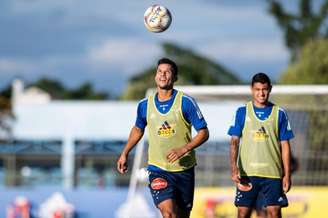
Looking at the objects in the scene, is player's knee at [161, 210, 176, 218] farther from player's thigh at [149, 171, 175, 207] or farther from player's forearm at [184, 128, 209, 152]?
player's forearm at [184, 128, 209, 152]

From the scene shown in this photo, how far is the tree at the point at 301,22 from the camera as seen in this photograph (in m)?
57.5

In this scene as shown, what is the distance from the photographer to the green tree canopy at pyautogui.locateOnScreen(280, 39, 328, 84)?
48.0 metres

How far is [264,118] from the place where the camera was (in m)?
14.7

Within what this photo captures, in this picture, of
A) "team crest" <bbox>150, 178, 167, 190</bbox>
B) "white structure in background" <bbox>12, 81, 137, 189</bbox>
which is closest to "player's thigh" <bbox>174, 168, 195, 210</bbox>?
"team crest" <bbox>150, 178, 167, 190</bbox>

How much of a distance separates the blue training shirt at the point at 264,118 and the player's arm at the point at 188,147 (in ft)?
3.99

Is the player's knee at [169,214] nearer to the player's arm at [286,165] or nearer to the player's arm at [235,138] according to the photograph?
the player's arm at [235,138]

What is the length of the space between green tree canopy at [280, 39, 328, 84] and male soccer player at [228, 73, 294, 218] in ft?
106

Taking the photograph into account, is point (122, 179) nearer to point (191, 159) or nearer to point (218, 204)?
point (218, 204)

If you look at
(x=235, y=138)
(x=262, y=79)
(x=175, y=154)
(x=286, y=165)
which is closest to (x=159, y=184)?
(x=175, y=154)

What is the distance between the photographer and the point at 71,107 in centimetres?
5778

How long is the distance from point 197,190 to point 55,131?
35.0 m

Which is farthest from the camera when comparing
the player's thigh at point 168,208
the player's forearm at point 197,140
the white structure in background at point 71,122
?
the white structure in background at point 71,122

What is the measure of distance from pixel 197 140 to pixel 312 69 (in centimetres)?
3540

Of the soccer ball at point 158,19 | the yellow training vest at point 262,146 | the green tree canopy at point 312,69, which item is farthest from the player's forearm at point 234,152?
the green tree canopy at point 312,69
